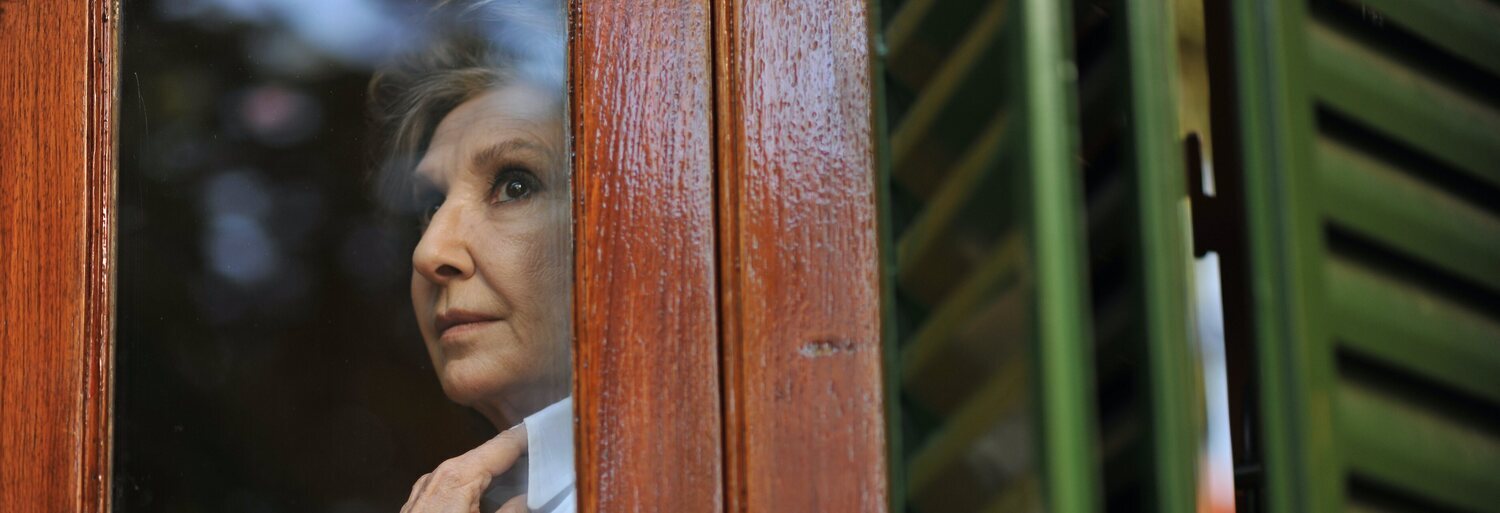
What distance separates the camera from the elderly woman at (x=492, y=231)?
2.35 feet

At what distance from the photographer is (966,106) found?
1.91ft

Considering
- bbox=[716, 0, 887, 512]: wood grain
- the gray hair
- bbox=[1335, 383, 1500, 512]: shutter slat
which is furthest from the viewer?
the gray hair

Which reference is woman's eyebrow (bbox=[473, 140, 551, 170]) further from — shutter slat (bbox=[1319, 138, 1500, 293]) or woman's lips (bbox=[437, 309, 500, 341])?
shutter slat (bbox=[1319, 138, 1500, 293])

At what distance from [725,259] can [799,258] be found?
5 centimetres

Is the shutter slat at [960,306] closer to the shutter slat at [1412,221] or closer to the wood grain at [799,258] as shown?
the wood grain at [799,258]

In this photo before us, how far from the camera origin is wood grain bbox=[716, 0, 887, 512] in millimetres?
641

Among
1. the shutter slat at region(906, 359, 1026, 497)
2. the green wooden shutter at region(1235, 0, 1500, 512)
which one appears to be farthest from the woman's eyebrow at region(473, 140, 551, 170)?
the green wooden shutter at region(1235, 0, 1500, 512)

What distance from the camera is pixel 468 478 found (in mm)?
732

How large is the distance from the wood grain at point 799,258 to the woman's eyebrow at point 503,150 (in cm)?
14

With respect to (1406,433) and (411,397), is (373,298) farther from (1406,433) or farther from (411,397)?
(1406,433)

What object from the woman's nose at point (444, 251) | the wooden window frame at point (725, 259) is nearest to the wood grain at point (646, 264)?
the wooden window frame at point (725, 259)

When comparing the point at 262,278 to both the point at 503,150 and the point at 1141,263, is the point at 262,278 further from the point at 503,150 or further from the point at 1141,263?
the point at 1141,263

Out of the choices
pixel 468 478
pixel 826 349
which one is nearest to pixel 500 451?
pixel 468 478

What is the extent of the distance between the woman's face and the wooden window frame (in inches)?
1.3
